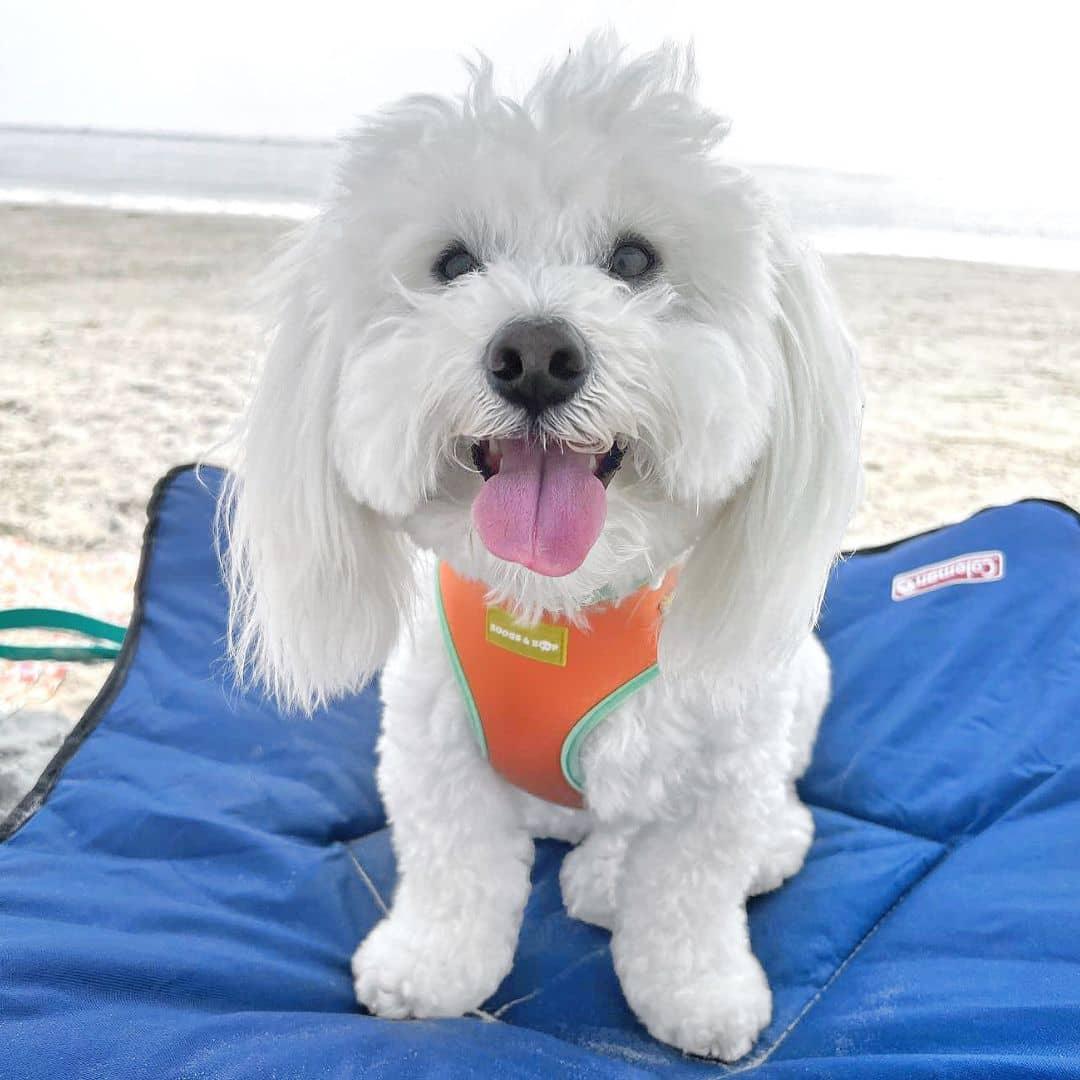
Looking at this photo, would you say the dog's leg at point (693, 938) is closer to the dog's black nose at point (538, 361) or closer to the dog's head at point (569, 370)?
the dog's head at point (569, 370)

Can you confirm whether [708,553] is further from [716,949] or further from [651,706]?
[716,949]

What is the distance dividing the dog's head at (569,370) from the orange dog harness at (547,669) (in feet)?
0.25

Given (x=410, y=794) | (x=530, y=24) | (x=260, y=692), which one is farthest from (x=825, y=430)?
(x=530, y=24)

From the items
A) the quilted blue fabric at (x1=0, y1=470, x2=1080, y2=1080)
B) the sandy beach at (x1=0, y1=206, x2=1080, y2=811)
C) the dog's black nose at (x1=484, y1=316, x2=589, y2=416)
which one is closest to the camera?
the dog's black nose at (x1=484, y1=316, x2=589, y2=416)

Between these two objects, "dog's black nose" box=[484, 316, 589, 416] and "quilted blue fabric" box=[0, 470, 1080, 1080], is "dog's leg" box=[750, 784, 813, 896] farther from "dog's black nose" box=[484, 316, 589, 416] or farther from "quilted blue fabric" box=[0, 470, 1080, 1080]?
"dog's black nose" box=[484, 316, 589, 416]

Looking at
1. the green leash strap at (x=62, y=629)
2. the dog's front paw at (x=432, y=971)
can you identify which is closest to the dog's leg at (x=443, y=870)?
the dog's front paw at (x=432, y=971)

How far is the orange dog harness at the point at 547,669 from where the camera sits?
3.72 feet

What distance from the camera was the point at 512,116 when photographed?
3.02 ft

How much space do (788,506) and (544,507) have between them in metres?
0.25

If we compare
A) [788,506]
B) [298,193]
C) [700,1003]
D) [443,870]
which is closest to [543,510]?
[788,506]

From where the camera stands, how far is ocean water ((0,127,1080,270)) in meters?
6.95

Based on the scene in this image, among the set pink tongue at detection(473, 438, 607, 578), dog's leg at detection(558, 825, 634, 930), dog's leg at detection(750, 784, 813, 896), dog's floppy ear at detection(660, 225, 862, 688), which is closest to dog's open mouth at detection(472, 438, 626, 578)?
pink tongue at detection(473, 438, 607, 578)

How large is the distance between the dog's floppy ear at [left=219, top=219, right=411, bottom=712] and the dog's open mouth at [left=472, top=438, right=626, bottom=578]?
20cm

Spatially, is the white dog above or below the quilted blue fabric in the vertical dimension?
above
